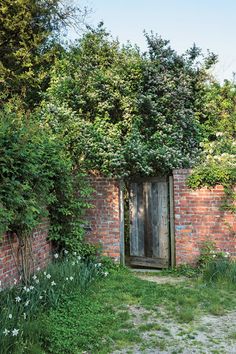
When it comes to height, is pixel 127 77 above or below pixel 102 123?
above

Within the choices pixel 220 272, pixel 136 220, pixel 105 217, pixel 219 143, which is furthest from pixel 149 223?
pixel 219 143

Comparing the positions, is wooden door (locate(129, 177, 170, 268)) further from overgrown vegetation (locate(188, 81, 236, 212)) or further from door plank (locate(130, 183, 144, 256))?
overgrown vegetation (locate(188, 81, 236, 212))

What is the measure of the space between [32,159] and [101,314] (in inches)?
77.4

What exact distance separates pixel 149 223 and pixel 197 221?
1057 mm

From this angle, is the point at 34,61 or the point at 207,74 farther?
the point at 34,61

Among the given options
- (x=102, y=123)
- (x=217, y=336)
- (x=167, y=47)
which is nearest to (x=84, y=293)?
(x=217, y=336)

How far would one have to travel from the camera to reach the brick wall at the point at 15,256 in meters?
3.80

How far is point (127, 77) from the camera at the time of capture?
701 cm

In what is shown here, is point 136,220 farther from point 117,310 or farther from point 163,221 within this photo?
point 117,310

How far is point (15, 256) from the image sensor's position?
413 cm

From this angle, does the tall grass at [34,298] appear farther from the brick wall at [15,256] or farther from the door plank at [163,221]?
the door plank at [163,221]

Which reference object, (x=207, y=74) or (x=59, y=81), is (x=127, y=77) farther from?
(x=207, y=74)

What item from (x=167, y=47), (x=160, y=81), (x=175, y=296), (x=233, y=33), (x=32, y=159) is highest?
(x=233, y=33)

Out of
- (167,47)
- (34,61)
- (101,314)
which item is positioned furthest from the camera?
(34,61)
